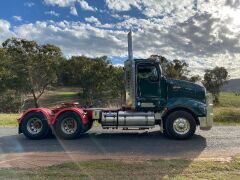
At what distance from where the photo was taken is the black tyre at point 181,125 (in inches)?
505

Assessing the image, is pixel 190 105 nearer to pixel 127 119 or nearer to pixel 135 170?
pixel 127 119

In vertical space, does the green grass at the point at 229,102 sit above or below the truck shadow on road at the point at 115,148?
above

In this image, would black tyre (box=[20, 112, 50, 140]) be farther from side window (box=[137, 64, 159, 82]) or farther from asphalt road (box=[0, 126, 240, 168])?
side window (box=[137, 64, 159, 82])

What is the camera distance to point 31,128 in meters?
13.5

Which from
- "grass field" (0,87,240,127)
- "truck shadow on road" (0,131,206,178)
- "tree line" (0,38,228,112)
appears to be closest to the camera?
"truck shadow on road" (0,131,206,178)

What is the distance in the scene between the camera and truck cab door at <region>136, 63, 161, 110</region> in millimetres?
13453

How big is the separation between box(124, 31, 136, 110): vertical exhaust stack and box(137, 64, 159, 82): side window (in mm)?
255

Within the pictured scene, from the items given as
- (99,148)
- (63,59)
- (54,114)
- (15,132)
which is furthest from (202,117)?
(63,59)

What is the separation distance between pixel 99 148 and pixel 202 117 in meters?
3.71

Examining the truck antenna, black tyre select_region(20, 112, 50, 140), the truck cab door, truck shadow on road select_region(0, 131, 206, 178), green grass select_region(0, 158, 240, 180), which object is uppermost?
the truck antenna

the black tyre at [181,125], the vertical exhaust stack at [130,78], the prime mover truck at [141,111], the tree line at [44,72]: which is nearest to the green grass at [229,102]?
the tree line at [44,72]

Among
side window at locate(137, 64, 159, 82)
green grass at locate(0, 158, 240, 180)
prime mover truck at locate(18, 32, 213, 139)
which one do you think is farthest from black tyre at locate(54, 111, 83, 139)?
green grass at locate(0, 158, 240, 180)

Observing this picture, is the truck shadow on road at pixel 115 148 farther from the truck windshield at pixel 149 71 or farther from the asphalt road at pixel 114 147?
the truck windshield at pixel 149 71

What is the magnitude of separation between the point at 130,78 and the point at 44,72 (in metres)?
38.0
